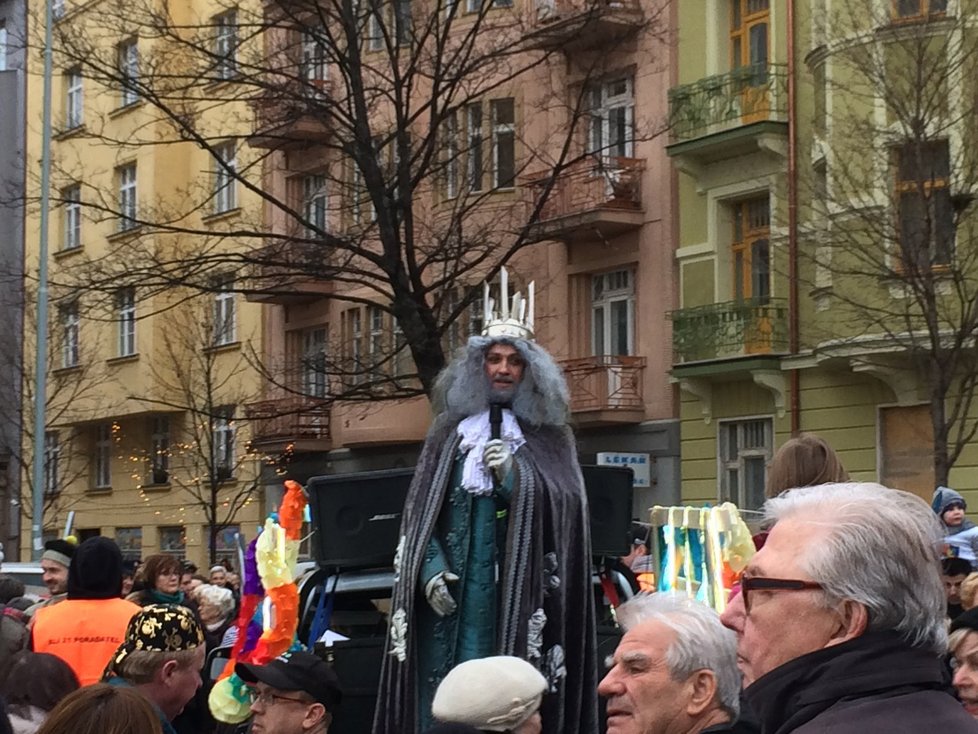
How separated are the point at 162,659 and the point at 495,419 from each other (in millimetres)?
1917

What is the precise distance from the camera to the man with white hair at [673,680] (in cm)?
446

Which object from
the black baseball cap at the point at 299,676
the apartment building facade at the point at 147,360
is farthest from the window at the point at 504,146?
the black baseball cap at the point at 299,676

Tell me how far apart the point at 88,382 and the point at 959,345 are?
21977mm

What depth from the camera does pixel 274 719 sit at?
5828mm

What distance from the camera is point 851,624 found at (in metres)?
2.92

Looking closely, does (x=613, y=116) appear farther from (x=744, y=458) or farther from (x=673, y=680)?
(x=673, y=680)

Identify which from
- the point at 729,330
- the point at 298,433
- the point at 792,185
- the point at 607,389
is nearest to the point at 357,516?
the point at 792,185

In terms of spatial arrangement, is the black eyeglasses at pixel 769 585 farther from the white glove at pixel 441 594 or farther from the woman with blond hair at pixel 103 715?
the white glove at pixel 441 594

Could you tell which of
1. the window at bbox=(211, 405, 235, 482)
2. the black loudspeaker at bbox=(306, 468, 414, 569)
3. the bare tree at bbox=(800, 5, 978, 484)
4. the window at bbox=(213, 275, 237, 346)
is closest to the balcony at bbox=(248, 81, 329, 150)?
the bare tree at bbox=(800, 5, 978, 484)

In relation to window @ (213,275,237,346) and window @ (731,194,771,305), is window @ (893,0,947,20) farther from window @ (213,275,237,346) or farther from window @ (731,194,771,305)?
window @ (213,275,237,346)

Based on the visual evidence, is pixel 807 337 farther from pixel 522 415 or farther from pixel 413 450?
pixel 522 415

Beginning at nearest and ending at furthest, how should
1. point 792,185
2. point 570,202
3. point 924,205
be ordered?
point 924,205 < point 792,185 < point 570,202

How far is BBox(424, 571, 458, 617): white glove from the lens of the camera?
21.7ft

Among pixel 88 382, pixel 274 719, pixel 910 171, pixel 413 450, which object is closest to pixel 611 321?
pixel 413 450
